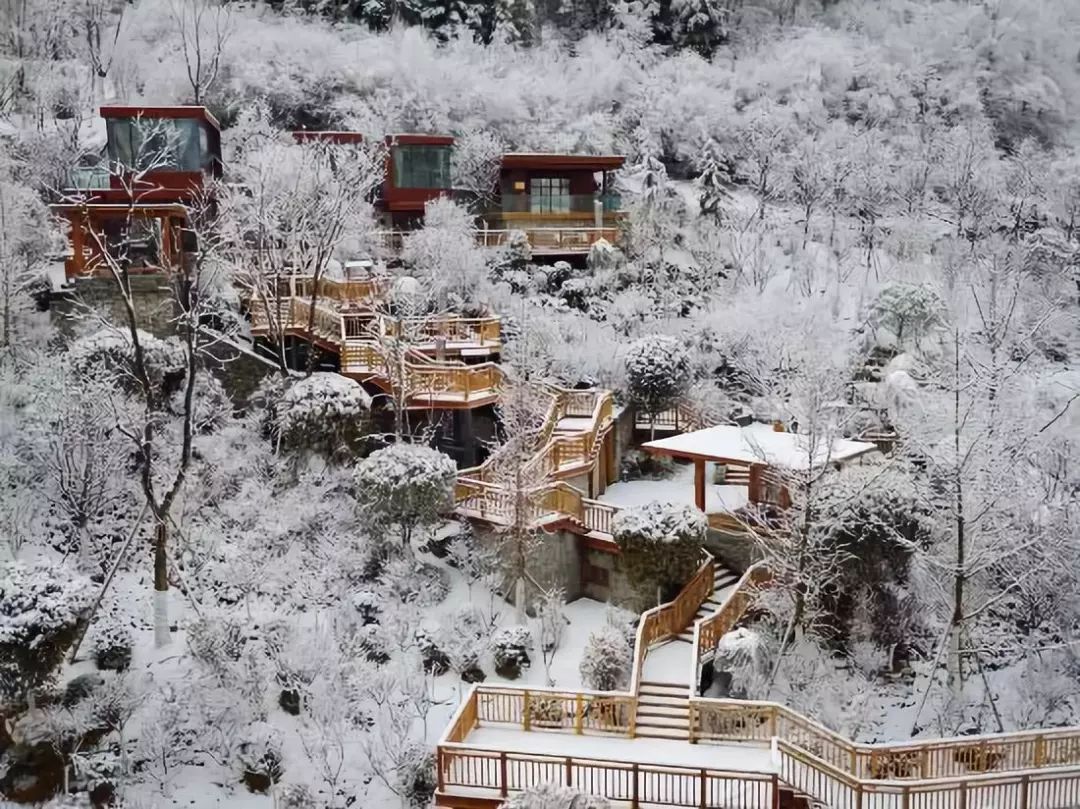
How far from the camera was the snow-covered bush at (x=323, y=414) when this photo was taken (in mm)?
22000

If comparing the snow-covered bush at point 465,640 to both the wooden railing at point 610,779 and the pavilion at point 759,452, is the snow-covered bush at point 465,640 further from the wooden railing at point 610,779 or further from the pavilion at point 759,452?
the pavilion at point 759,452

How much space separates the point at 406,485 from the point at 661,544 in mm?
5083

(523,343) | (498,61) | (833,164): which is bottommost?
(523,343)

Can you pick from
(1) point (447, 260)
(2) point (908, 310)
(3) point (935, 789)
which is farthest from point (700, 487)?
(1) point (447, 260)

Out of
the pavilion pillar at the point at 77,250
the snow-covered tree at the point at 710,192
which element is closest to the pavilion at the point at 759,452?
the pavilion pillar at the point at 77,250

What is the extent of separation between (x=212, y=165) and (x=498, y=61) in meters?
25.0

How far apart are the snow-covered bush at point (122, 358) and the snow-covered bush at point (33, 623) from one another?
5622 millimetres

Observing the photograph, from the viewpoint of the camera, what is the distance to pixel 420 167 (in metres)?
37.2

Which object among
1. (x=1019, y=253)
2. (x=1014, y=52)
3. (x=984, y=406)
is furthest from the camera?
(x=1014, y=52)

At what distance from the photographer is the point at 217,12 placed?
52.7m

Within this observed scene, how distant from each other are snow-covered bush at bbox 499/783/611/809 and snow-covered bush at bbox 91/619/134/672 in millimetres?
9283

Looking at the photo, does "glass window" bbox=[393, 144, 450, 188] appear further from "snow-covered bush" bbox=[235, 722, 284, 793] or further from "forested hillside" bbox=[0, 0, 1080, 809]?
"snow-covered bush" bbox=[235, 722, 284, 793]

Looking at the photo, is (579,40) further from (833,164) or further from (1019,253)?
(1019,253)

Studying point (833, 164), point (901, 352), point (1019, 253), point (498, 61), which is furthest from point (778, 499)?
point (498, 61)
